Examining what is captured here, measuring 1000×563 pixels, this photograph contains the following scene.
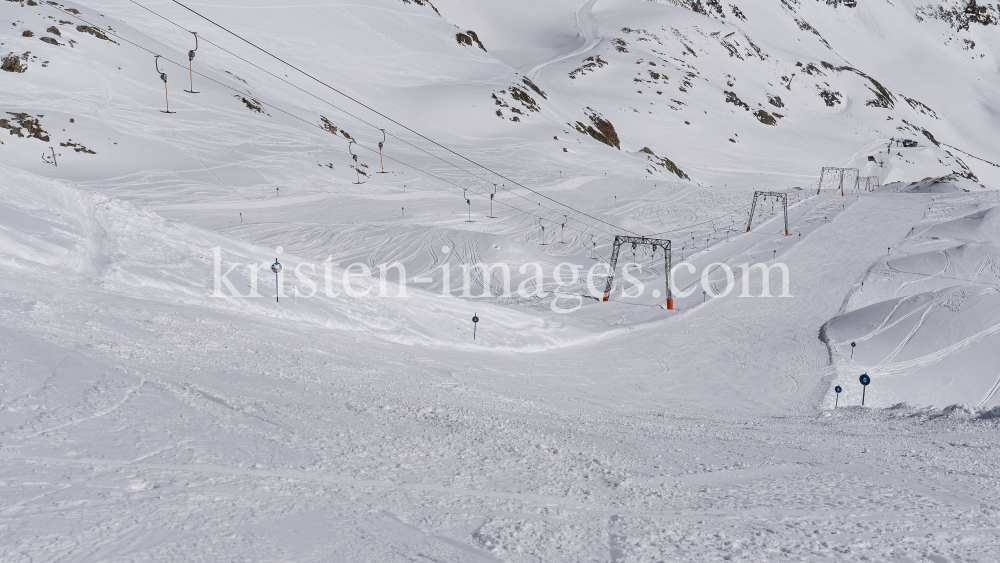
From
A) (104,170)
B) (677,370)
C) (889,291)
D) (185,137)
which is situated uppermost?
(185,137)

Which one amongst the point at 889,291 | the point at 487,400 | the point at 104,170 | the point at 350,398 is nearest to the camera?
the point at 350,398

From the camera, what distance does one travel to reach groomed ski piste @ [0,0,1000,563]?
19.4 feet

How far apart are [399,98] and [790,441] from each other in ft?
225

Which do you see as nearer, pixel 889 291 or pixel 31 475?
pixel 31 475

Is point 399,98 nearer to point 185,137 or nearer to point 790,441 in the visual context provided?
point 185,137

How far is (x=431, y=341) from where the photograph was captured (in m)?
17.1

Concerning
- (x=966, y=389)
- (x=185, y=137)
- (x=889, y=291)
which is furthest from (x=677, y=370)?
(x=185, y=137)

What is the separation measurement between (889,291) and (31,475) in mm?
33967

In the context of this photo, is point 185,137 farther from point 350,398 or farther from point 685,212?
point 350,398

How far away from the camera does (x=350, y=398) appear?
372 inches

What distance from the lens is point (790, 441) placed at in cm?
1037

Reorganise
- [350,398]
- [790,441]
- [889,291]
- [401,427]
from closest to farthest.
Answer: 1. [401,427]
2. [350,398]
3. [790,441]
4. [889,291]

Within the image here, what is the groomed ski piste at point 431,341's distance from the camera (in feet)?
19.4

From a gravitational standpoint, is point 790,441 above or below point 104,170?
below
